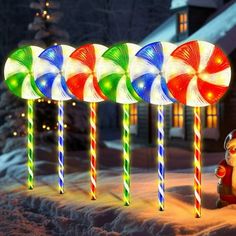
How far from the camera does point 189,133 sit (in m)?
21.2

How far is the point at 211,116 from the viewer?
789 inches

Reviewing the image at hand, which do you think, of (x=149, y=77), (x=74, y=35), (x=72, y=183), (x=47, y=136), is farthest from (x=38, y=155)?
(x=74, y=35)

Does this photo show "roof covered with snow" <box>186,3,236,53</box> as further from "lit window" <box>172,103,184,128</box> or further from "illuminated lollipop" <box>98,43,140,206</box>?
"illuminated lollipop" <box>98,43,140,206</box>

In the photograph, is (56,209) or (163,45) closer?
(163,45)

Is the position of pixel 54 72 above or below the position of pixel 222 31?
below

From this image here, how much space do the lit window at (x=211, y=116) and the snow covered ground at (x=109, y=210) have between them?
7094 millimetres

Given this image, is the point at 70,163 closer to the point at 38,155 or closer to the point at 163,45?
the point at 38,155

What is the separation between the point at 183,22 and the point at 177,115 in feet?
12.6

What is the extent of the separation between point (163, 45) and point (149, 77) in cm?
59

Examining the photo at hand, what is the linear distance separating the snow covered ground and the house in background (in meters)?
6.86

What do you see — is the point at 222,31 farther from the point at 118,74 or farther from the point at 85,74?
the point at 118,74

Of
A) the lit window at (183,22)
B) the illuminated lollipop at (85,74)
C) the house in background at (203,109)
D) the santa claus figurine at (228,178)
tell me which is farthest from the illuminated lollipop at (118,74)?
the lit window at (183,22)

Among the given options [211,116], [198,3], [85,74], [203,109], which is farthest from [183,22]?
[85,74]

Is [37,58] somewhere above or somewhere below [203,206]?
above
